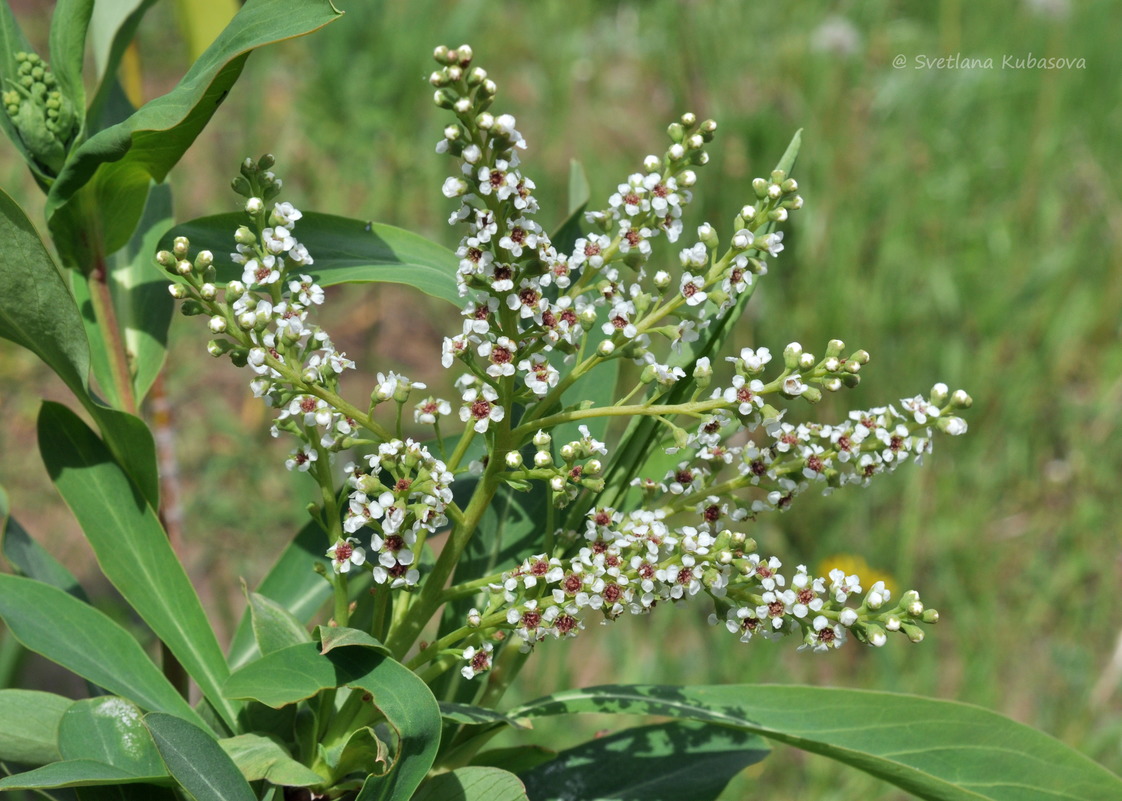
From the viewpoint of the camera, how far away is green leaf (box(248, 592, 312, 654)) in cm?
114

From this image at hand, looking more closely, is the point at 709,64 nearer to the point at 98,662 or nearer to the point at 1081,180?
the point at 1081,180

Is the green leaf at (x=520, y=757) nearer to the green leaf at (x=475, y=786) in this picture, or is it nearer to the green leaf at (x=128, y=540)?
the green leaf at (x=475, y=786)

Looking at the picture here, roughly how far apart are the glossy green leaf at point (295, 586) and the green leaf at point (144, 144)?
0.48 m

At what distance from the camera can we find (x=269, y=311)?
97 centimetres

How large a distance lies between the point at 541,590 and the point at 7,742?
61cm

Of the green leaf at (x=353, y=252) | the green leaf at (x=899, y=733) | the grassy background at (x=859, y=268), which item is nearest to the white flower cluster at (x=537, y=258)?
the green leaf at (x=353, y=252)

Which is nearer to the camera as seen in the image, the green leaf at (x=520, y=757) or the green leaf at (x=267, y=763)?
the green leaf at (x=267, y=763)

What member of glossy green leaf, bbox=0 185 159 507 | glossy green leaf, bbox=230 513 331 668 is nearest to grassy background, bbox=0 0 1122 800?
glossy green leaf, bbox=230 513 331 668

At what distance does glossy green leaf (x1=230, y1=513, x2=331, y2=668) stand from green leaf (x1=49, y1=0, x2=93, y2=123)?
641 mm

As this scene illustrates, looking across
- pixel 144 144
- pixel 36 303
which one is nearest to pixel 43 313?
pixel 36 303

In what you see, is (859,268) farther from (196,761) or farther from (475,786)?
(196,761)

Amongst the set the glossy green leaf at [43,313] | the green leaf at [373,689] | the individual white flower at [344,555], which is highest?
the glossy green leaf at [43,313]

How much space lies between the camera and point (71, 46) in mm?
1224

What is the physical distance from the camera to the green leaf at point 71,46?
1223 millimetres
